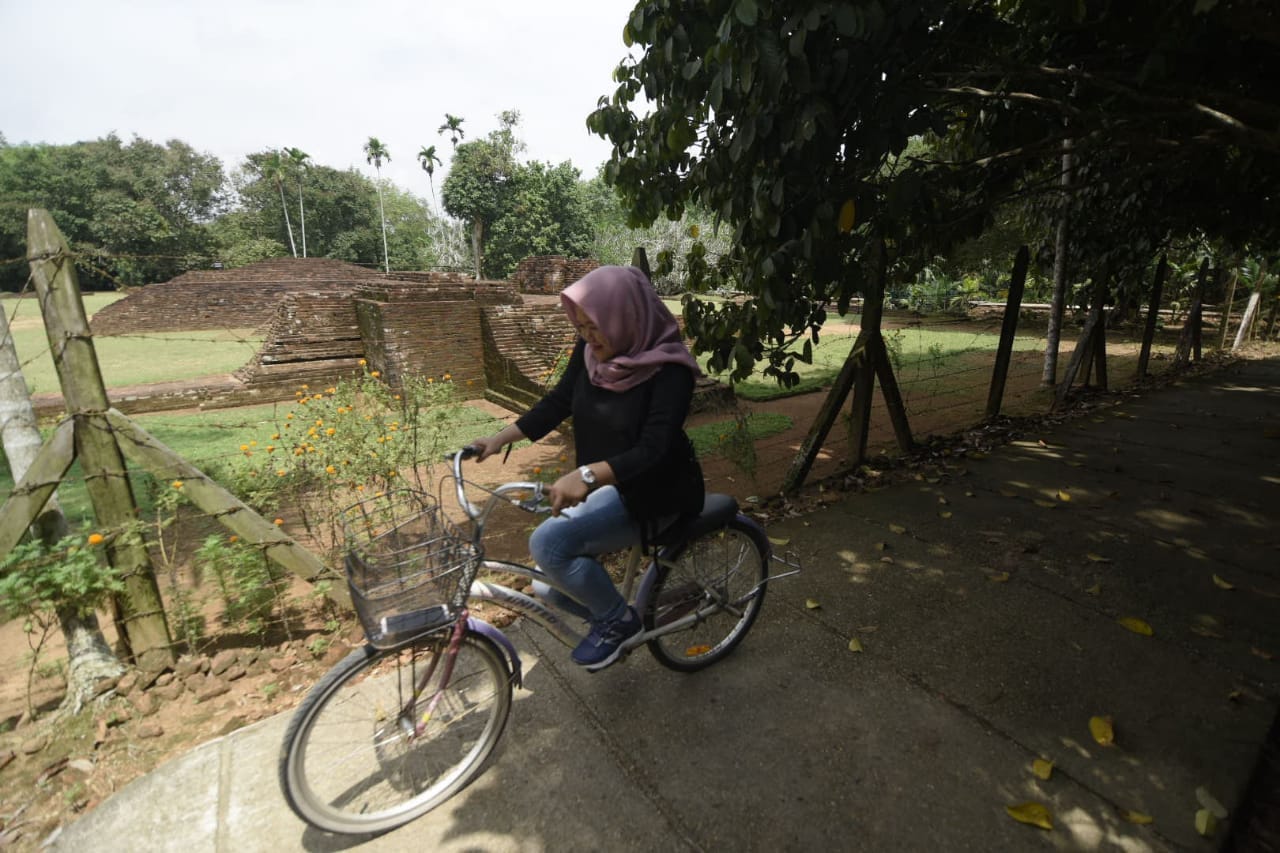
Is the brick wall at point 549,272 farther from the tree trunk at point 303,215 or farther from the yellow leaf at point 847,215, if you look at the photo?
the tree trunk at point 303,215

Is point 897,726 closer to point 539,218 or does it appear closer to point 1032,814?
point 1032,814

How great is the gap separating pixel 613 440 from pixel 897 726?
1538 millimetres

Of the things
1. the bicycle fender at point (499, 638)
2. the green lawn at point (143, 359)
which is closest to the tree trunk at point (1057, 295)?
the bicycle fender at point (499, 638)

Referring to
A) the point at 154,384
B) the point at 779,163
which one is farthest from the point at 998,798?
the point at 154,384

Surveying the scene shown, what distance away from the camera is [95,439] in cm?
239

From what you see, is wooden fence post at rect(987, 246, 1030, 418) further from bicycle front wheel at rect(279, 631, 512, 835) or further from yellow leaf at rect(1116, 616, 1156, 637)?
bicycle front wheel at rect(279, 631, 512, 835)

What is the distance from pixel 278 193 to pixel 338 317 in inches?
1960

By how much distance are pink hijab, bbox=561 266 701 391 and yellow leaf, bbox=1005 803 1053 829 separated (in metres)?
1.75

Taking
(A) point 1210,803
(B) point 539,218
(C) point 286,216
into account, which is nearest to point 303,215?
(C) point 286,216

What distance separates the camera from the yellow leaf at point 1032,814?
1.81 m

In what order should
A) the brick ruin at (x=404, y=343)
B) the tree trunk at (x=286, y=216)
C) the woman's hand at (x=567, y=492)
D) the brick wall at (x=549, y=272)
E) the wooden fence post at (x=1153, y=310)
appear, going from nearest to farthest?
the woman's hand at (x=567, y=492) < the wooden fence post at (x=1153, y=310) < the brick ruin at (x=404, y=343) < the brick wall at (x=549, y=272) < the tree trunk at (x=286, y=216)

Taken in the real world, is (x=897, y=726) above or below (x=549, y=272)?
below

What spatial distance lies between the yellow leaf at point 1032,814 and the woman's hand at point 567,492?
5.56 feet

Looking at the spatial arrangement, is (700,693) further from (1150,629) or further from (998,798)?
(1150,629)
